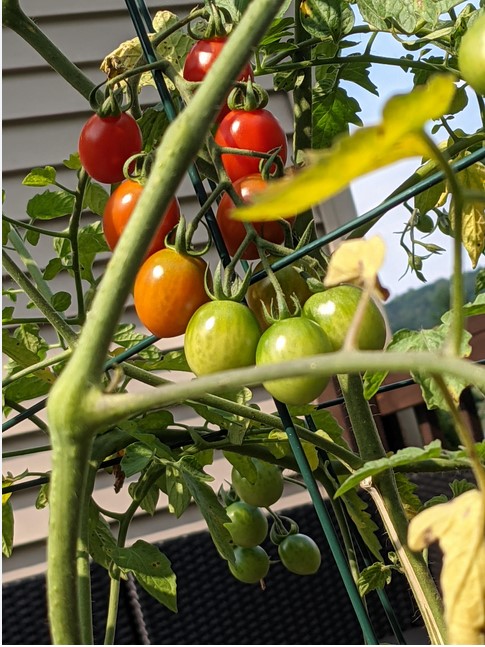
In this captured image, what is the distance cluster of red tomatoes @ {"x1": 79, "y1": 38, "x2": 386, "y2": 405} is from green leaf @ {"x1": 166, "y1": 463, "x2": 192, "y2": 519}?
0.14 m

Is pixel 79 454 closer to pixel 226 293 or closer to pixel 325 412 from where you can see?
pixel 226 293

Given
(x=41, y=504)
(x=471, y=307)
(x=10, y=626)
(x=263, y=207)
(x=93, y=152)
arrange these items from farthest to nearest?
1. (x=10, y=626)
2. (x=41, y=504)
3. (x=93, y=152)
4. (x=471, y=307)
5. (x=263, y=207)

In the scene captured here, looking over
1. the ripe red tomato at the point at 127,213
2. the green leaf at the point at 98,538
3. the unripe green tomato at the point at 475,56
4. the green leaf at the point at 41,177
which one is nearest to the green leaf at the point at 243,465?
the green leaf at the point at 98,538

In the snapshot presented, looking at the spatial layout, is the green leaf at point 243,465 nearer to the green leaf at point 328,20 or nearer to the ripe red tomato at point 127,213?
the ripe red tomato at point 127,213

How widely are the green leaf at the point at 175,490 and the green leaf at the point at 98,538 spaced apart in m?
0.07

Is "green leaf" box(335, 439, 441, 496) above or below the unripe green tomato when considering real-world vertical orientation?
below

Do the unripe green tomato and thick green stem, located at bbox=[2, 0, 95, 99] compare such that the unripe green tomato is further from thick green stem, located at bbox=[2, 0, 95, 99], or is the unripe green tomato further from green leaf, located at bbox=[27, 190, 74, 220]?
green leaf, located at bbox=[27, 190, 74, 220]

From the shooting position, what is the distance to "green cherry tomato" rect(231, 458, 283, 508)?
35.4 inches

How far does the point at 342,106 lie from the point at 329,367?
678 mm

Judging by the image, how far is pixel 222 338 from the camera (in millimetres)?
578

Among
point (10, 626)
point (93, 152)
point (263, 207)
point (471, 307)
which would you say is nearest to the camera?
point (263, 207)

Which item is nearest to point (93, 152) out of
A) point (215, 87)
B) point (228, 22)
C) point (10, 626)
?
point (228, 22)

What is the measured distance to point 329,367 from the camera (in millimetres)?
237

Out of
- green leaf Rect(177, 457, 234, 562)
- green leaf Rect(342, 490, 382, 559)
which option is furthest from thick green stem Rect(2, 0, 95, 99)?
green leaf Rect(342, 490, 382, 559)
